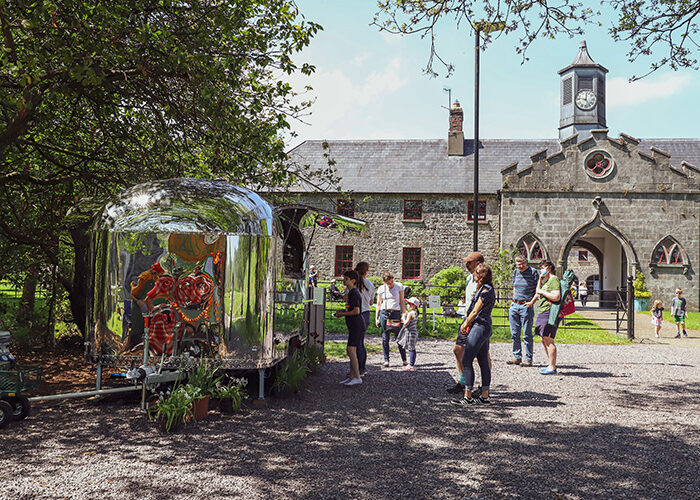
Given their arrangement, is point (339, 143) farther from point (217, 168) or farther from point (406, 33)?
point (406, 33)

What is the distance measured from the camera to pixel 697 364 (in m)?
11.2

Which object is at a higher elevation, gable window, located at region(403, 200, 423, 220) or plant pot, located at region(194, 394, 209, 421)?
gable window, located at region(403, 200, 423, 220)

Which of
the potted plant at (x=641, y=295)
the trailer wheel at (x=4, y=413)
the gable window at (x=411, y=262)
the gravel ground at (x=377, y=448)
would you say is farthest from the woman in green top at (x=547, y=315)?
the gable window at (x=411, y=262)

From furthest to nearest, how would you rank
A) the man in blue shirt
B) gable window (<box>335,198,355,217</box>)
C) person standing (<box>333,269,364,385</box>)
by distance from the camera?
gable window (<box>335,198,355,217</box>) → the man in blue shirt → person standing (<box>333,269,364,385</box>)

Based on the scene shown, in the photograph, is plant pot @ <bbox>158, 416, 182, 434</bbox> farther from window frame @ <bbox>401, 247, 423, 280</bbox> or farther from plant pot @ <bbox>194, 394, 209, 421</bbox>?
window frame @ <bbox>401, 247, 423, 280</bbox>

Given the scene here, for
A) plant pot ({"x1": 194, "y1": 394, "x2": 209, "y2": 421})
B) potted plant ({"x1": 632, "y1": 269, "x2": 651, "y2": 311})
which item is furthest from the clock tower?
plant pot ({"x1": 194, "y1": 394, "x2": 209, "y2": 421})

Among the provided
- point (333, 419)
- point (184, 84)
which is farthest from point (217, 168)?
point (333, 419)

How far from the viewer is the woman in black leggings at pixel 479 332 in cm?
716

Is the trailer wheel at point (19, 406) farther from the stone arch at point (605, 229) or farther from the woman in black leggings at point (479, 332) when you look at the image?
the stone arch at point (605, 229)

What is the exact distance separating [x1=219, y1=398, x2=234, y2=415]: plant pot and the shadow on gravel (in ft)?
0.45

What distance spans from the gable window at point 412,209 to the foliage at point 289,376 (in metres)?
22.2

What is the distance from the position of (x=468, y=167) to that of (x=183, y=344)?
24.8 metres

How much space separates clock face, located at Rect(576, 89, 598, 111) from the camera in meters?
34.2

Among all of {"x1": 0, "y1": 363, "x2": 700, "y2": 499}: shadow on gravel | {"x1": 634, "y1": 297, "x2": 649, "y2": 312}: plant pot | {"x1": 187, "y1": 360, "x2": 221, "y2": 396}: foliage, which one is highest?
Answer: {"x1": 634, "y1": 297, "x2": 649, "y2": 312}: plant pot
